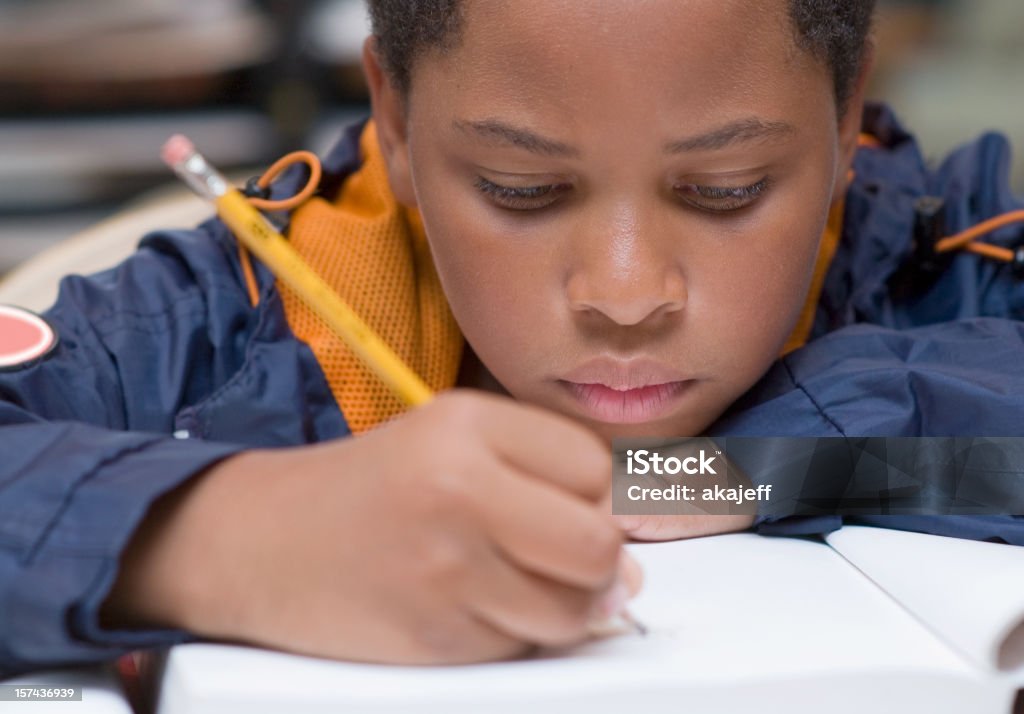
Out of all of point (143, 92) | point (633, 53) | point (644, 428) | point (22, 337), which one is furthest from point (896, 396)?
point (143, 92)

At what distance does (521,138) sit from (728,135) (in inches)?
3.8

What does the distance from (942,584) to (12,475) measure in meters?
0.37

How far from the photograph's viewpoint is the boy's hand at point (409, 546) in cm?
41

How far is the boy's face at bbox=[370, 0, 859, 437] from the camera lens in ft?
Result: 1.85

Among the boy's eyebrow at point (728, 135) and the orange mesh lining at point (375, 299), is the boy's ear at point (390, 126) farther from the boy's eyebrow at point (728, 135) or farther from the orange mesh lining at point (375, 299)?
the boy's eyebrow at point (728, 135)

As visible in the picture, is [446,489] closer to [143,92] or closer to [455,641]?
[455,641]

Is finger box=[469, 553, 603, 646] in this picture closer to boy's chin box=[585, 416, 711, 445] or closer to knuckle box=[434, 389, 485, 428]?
knuckle box=[434, 389, 485, 428]

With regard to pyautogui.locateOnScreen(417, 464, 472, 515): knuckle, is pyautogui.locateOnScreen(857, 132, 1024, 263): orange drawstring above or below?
above

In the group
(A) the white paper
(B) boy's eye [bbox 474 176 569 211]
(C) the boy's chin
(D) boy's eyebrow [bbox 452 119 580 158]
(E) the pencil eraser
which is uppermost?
(D) boy's eyebrow [bbox 452 119 580 158]

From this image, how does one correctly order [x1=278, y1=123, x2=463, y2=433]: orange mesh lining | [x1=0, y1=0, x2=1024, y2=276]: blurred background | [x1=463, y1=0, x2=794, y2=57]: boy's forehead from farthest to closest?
[x1=0, y1=0, x2=1024, y2=276]: blurred background < [x1=278, y1=123, x2=463, y2=433]: orange mesh lining < [x1=463, y1=0, x2=794, y2=57]: boy's forehead

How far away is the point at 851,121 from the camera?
0.74m

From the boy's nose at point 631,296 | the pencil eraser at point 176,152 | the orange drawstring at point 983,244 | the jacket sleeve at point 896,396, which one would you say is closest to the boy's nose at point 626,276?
the boy's nose at point 631,296

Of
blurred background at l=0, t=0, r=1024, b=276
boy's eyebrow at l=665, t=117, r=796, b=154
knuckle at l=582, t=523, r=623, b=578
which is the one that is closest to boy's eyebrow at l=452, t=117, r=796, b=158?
boy's eyebrow at l=665, t=117, r=796, b=154

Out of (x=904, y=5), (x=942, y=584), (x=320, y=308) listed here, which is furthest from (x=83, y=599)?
(x=904, y=5)
